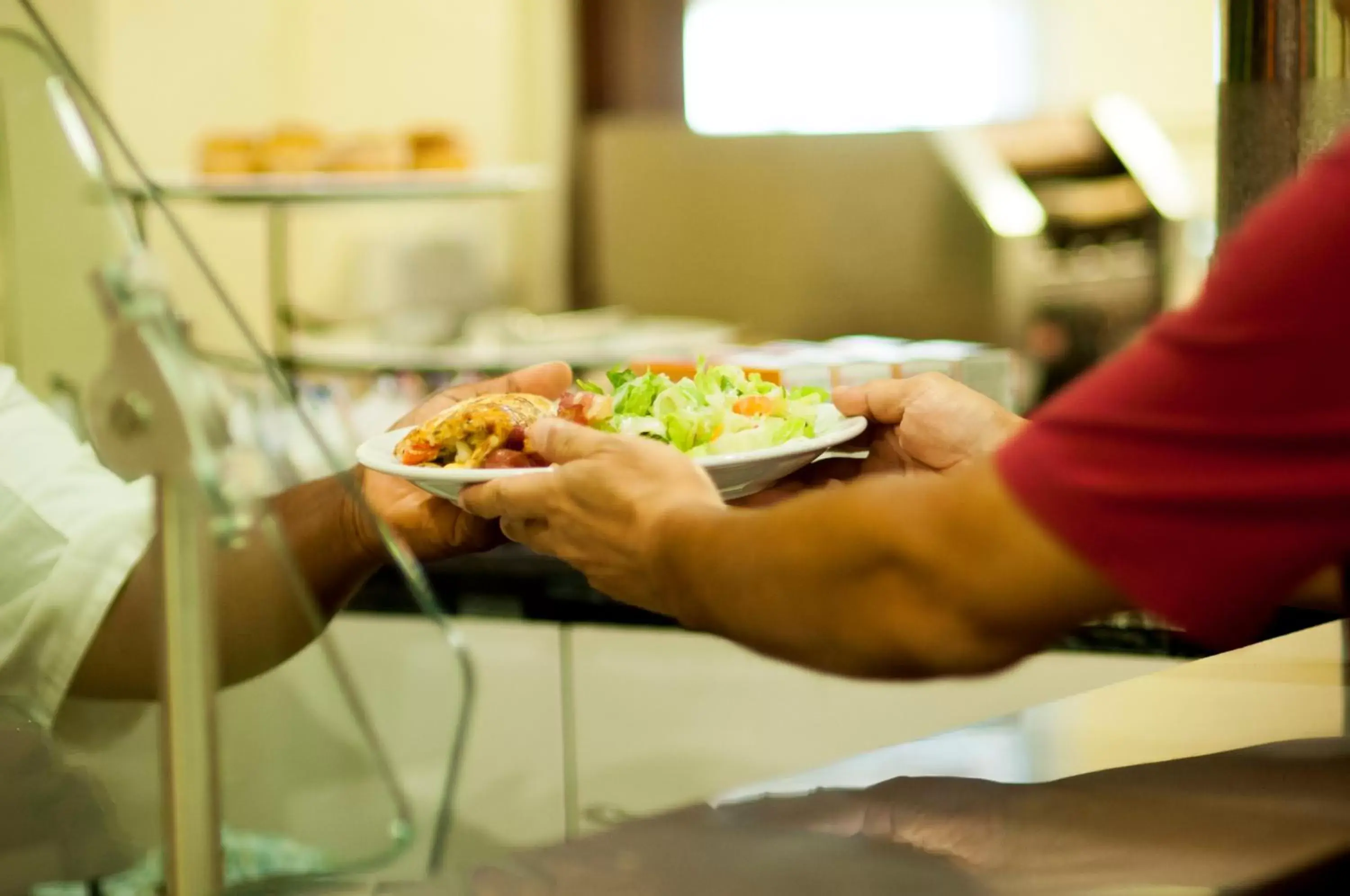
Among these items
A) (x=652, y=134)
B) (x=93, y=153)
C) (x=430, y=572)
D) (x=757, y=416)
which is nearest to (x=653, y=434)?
(x=757, y=416)

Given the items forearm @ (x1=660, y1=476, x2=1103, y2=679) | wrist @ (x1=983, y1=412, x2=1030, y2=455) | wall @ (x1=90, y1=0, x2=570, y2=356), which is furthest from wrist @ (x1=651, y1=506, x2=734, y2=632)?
wall @ (x1=90, y1=0, x2=570, y2=356)

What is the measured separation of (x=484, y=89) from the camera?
4.02 m

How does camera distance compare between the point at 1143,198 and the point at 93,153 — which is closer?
the point at 93,153

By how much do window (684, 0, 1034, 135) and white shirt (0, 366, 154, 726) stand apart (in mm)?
3140

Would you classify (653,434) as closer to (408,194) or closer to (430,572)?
(430,572)

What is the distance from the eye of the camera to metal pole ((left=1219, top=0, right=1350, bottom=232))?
3.84ft

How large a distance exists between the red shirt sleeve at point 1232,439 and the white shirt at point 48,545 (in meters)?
0.58

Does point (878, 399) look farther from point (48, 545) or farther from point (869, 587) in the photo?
point (48, 545)

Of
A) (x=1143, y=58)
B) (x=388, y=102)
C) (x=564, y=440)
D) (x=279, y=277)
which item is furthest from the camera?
(x=388, y=102)

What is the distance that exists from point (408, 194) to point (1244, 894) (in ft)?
7.52

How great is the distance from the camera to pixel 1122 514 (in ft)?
2.09

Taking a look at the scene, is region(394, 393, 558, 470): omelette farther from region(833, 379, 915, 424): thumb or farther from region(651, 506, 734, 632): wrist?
region(833, 379, 915, 424): thumb

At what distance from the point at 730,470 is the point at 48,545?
0.48 meters

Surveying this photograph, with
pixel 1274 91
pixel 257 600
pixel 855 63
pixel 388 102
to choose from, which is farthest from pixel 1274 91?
pixel 388 102
